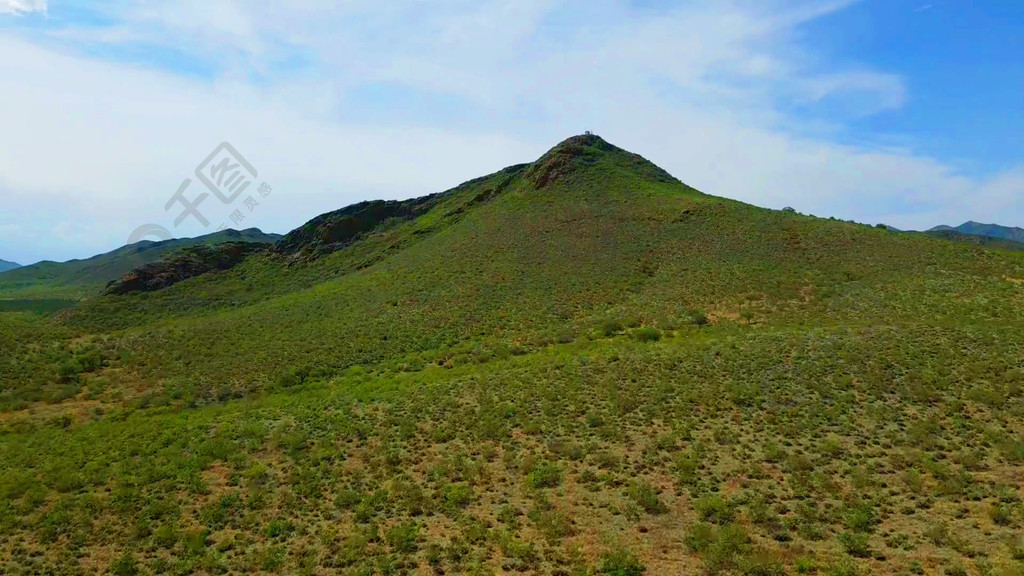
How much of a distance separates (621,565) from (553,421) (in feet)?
27.6

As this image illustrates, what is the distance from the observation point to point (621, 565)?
37.6ft

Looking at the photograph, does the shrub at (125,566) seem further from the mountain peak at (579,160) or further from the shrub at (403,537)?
the mountain peak at (579,160)

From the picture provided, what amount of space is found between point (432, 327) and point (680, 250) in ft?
77.3

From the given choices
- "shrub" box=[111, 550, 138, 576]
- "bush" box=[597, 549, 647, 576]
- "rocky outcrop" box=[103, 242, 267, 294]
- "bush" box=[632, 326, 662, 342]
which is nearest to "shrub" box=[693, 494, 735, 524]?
"bush" box=[597, 549, 647, 576]

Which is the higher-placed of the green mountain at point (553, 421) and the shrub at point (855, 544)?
the green mountain at point (553, 421)

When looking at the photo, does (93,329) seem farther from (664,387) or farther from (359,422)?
(664,387)

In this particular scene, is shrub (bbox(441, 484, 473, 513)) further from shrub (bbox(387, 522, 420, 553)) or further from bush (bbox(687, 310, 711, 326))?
bush (bbox(687, 310, 711, 326))

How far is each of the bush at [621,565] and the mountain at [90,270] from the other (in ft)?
272

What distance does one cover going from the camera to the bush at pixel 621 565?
1130 centimetres

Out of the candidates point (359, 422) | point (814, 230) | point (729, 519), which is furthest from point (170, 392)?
point (814, 230)

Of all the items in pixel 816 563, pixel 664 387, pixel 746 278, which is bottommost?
pixel 816 563

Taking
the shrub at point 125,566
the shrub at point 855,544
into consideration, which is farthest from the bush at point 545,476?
the shrub at point 125,566

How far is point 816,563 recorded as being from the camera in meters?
11.2

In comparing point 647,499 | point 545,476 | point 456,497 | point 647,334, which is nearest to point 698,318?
point 647,334
